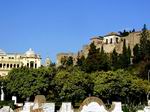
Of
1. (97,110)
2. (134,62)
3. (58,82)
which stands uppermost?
(134,62)

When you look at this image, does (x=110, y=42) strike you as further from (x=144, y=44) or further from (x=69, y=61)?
(x=144, y=44)

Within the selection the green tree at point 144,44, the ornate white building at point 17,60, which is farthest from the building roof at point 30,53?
A: the green tree at point 144,44

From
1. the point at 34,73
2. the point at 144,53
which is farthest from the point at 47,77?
the point at 144,53

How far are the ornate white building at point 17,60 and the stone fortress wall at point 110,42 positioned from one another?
657 cm

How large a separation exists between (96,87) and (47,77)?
8.28 m

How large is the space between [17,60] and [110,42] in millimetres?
24889

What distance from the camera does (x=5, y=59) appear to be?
127 meters

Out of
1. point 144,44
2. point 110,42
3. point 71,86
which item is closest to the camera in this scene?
point 71,86

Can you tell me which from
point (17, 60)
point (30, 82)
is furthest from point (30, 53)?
point (30, 82)

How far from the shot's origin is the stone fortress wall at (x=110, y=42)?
116000 mm

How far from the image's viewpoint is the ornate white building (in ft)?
406

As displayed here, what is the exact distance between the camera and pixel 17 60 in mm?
126938

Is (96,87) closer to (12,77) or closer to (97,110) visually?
(12,77)

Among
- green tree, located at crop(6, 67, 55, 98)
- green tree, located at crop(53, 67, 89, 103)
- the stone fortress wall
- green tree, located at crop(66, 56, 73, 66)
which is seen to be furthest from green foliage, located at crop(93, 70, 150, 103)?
green tree, located at crop(66, 56, 73, 66)
